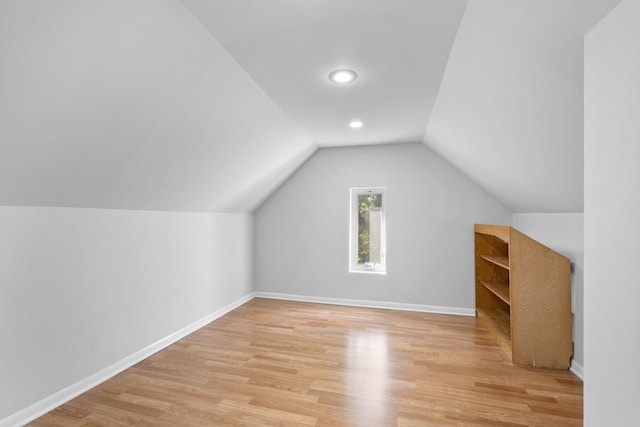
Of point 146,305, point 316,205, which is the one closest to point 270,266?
point 316,205

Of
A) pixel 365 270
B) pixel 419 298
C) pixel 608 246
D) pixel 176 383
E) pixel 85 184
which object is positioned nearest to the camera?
pixel 608 246

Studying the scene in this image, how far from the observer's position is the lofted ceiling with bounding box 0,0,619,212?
1196 millimetres

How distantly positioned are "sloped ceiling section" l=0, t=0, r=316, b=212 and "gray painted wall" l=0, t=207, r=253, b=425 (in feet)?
0.56

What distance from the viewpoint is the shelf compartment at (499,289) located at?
9.52ft

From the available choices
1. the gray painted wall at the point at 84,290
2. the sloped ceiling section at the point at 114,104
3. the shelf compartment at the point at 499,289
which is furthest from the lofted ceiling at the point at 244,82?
the shelf compartment at the point at 499,289

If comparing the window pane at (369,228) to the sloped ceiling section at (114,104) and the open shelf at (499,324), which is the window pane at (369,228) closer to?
the open shelf at (499,324)

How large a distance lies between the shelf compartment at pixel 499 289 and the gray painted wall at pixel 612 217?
6.47 ft

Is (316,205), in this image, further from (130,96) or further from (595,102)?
(595,102)

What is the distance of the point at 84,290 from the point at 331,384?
182cm

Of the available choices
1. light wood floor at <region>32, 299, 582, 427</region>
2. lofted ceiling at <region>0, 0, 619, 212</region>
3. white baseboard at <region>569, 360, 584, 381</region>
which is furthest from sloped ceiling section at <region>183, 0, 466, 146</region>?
white baseboard at <region>569, 360, 584, 381</region>

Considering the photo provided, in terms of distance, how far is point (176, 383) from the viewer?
2197 mm

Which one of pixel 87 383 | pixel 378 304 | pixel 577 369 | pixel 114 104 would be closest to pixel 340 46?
pixel 114 104

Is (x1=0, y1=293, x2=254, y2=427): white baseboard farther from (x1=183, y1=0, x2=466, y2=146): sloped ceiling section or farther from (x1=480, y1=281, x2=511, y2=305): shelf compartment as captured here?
(x1=480, y1=281, x2=511, y2=305): shelf compartment

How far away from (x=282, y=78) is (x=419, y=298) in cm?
313
